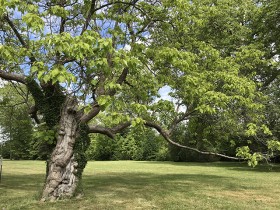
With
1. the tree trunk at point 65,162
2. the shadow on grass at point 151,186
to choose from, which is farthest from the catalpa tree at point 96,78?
the shadow on grass at point 151,186

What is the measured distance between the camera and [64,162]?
936cm

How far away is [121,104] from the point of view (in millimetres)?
7711

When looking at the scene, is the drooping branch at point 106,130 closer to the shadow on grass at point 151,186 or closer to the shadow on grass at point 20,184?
the shadow on grass at point 151,186

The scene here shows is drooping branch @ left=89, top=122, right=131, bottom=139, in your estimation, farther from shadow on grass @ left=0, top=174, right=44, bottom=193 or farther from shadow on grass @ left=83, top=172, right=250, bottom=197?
shadow on grass @ left=0, top=174, right=44, bottom=193

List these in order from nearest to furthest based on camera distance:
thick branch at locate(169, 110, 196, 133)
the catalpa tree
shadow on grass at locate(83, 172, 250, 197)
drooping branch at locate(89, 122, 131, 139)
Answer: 1. the catalpa tree
2. drooping branch at locate(89, 122, 131, 139)
3. shadow on grass at locate(83, 172, 250, 197)
4. thick branch at locate(169, 110, 196, 133)

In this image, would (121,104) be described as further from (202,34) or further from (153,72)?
(202,34)

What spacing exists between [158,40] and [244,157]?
5107 millimetres

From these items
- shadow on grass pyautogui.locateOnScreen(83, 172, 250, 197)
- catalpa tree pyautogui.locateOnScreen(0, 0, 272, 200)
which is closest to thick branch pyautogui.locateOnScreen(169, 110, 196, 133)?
catalpa tree pyautogui.locateOnScreen(0, 0, 272, 200)

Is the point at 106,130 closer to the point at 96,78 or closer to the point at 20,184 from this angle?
the point at 96,78

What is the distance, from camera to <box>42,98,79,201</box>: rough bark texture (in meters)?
9.31

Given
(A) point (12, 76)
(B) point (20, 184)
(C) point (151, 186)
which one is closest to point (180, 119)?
(C) point (151, 186)

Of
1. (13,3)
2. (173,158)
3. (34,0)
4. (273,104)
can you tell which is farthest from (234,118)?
(173,158)

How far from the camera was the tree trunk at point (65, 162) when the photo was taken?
9320mm

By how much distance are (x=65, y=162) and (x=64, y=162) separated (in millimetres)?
38
